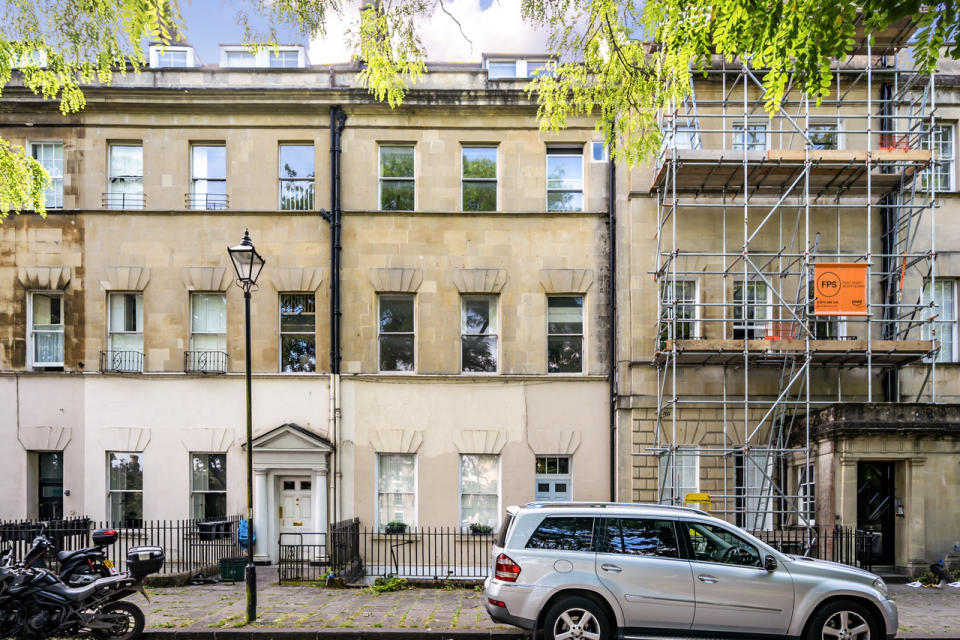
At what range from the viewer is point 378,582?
1447 cm

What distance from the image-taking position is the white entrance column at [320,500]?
59.2 feet

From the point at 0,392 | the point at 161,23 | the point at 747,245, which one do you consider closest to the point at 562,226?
the point at 747,245

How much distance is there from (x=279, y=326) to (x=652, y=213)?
30.1 ft

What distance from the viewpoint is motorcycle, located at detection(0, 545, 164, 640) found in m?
10.2

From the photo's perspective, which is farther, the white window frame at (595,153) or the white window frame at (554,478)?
the white window frame at (595,153)

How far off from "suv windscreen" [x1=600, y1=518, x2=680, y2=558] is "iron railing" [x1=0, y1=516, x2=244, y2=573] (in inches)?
365

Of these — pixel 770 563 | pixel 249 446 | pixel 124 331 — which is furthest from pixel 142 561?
pixel 124 331

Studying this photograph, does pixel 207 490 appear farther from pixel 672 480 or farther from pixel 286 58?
pixel 286 58

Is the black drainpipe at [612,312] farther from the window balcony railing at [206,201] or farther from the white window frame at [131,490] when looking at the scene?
the white window frame at [131,490]

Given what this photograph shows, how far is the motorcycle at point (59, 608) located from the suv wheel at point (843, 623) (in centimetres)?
871

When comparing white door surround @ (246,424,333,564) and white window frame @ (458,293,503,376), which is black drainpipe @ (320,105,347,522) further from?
white window frame @ (458,293,503,376)

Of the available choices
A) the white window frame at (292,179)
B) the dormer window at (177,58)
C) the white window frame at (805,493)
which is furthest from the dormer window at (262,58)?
the white window frame at (805,493)

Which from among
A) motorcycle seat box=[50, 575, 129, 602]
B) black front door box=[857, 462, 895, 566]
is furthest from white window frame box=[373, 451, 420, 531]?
black front door box=[857, 462, 895, 566]

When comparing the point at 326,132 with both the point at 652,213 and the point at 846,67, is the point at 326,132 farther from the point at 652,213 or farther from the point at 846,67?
the point at 846,67
